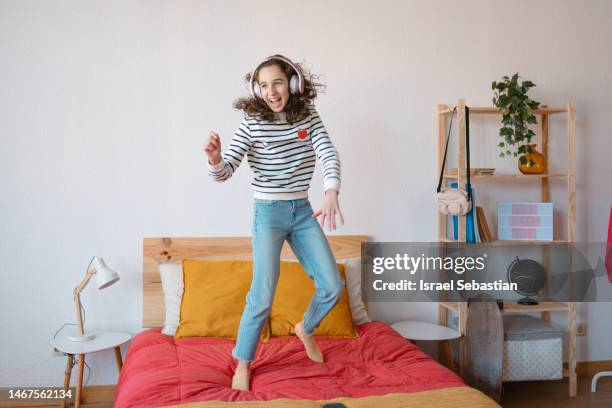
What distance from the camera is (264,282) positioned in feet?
7.63

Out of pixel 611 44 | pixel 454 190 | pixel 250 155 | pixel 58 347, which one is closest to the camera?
pixel 250 155

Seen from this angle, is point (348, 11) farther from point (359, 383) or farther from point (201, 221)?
point (359, 383)

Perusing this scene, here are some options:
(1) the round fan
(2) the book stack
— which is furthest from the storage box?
(2) the book stack

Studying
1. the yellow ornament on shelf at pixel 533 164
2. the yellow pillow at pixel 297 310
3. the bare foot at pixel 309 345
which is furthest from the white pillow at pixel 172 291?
the yellow ornament on shelf at pixel 533 164

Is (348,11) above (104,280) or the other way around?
above

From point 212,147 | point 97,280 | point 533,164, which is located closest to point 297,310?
point 97,280

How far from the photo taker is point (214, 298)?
2920 mm

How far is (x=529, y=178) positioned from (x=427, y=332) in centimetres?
106

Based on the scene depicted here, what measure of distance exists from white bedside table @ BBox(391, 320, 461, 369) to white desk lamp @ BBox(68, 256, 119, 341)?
1430mm

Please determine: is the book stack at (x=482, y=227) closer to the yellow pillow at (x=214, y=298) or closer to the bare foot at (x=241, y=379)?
the yellow pillow at (x=214, y=298)

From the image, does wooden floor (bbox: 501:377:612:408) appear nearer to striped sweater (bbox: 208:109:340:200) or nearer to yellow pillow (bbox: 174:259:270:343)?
yellow pillow (bbox: 174:259:270:343)

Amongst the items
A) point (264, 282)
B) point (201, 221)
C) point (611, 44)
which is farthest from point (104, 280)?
point (611, 44)

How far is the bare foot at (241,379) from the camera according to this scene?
7.43 feet

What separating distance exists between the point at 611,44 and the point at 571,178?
0.90 m
